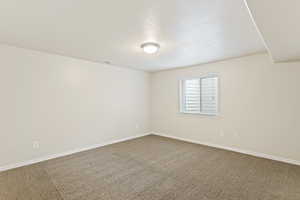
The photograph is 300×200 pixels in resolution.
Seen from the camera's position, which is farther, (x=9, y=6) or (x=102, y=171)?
(x=102, y=171)

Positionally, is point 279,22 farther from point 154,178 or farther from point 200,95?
point 200,95

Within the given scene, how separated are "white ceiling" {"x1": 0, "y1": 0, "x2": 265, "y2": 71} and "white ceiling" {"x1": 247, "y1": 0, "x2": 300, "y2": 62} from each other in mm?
267

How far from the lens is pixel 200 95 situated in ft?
14.1

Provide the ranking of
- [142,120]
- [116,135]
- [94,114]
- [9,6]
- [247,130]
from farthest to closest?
[142,120]
[116,135]
[94,114]
[247,130]
[9,6]

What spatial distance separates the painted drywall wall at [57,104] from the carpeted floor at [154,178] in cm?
→ 45

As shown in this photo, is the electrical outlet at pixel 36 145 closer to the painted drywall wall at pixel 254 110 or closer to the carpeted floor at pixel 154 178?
the carpeted floor at pixel 154 178

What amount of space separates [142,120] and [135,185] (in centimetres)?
301

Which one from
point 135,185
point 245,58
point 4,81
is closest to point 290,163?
point 245,58

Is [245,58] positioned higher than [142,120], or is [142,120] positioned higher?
[245,58]

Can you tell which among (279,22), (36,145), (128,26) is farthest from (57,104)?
(279,22)

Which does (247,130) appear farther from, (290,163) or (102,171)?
(102,171)

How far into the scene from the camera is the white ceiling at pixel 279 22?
3.92 ft

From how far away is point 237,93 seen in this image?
11.3 ft

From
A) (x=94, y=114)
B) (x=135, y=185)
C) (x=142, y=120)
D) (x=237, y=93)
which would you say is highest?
(x=237, y=93)
